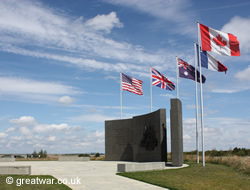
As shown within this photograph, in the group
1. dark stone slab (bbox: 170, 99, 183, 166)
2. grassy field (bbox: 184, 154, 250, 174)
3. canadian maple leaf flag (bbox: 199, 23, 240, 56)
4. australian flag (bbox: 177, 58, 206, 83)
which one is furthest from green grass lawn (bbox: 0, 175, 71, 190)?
australian flag (bbox: 177, 58, 206, 83)

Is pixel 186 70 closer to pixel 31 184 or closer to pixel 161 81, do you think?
pixel 161 81

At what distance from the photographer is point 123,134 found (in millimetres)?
32625

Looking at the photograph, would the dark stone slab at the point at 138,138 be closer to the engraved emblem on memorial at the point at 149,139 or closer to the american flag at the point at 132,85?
the engraved emblem on memorial at the point at 149,139

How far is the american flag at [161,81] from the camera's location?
2789 centimetres

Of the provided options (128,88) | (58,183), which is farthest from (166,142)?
(58,183)

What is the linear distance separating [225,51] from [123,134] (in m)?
15.4

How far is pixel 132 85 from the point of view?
101ft

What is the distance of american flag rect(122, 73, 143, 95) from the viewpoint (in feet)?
101

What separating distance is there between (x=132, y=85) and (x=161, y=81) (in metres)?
3.79

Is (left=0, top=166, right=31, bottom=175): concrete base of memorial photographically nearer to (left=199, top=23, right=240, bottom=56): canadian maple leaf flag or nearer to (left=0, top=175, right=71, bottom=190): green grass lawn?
(left=0, top=175, right=71, bottom=190): green grass lawn

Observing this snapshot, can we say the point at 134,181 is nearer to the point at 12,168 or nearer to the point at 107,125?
the point at 12,168

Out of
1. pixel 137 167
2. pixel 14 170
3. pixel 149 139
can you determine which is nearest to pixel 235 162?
pixel 149 139

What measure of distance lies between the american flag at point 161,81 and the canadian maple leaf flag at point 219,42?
701cm

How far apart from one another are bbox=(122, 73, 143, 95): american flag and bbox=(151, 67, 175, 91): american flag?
117 inches
